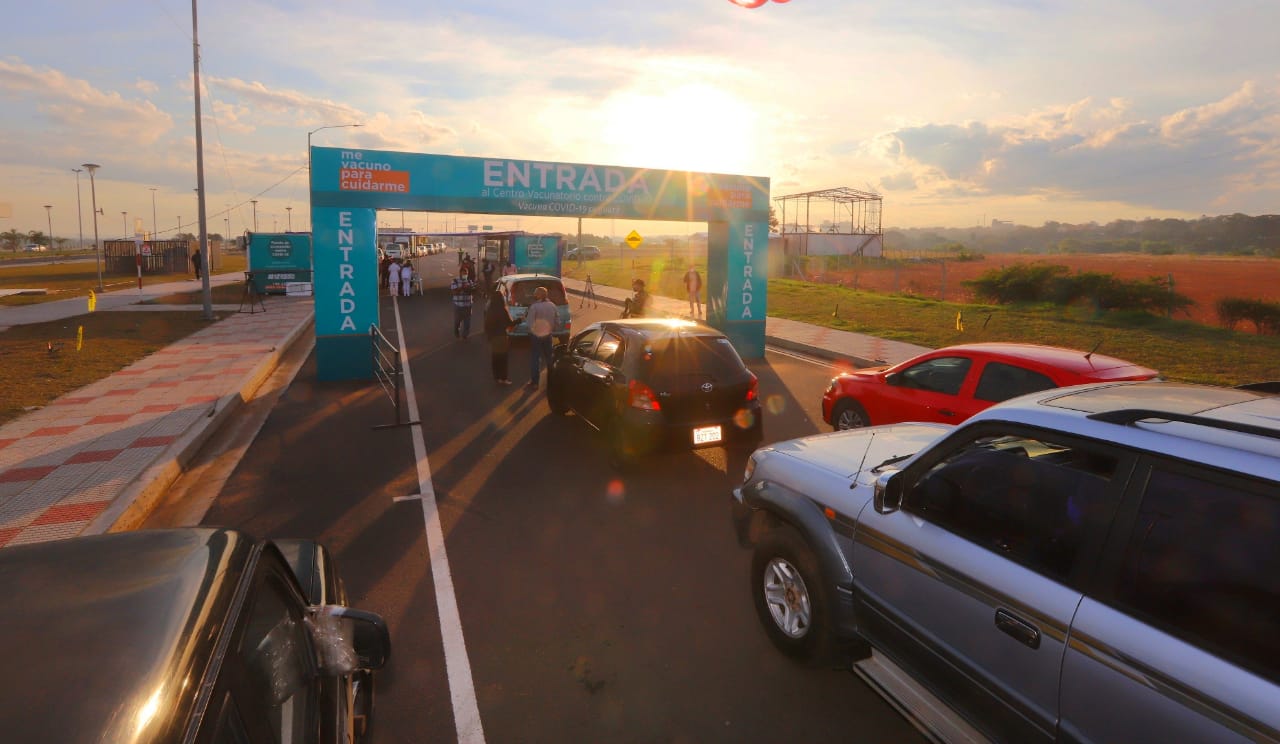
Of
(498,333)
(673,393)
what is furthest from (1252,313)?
(673,393)

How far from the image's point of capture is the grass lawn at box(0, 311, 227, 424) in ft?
38.4

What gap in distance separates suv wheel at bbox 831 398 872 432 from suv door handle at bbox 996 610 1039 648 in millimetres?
5728

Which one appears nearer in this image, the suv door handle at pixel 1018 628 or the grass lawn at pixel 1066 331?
the suv door handle at pixel 1018 628

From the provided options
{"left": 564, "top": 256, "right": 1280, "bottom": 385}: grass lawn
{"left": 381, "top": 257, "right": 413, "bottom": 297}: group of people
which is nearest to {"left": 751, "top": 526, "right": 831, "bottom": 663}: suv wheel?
{"left": 564, "top": 256, "right": 1280, "bottom": 385}: grass lawn

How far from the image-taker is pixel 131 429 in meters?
9.35

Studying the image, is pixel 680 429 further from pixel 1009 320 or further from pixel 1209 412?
pixel 1009 320

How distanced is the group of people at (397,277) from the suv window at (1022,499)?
2763cm

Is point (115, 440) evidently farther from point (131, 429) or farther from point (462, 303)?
point (462, 303)

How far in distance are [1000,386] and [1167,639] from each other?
498 cm

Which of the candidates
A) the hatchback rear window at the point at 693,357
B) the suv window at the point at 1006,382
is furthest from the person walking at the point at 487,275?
Answer: the suv window at the point at 1006,382

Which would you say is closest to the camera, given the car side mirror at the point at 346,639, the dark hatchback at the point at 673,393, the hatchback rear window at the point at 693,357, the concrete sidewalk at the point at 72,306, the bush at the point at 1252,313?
the car side mirror at the point at 346,639

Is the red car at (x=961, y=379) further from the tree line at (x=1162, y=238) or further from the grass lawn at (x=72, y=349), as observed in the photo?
the tree line at (x=1162, y=238)

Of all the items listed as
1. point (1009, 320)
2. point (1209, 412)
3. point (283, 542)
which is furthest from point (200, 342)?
point (1009, 320)

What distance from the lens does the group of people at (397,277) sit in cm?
2891
